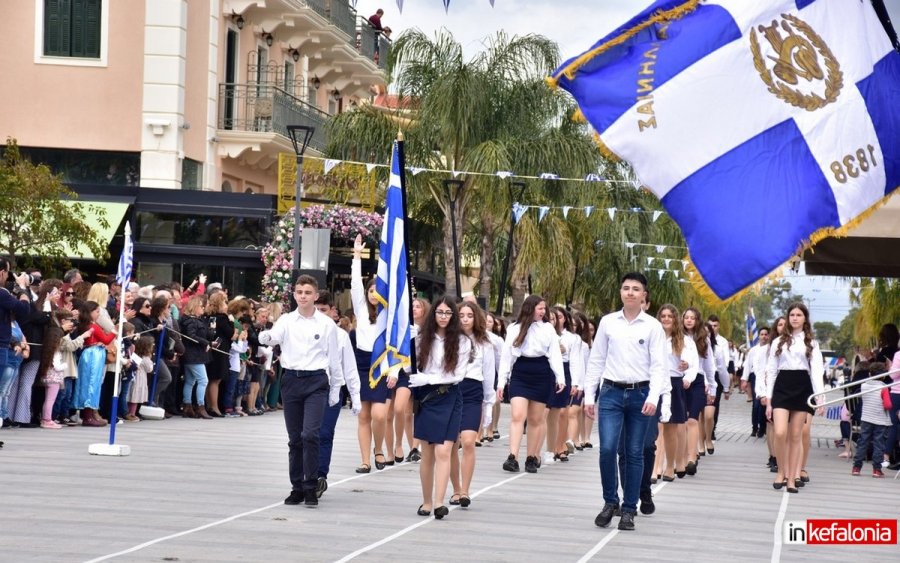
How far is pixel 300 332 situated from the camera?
1287 cm

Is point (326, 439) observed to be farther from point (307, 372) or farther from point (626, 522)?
point (626, 522)

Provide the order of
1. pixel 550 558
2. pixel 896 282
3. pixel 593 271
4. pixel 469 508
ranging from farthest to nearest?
pixel 593 271
pixel 896 282
pixel 469 508
pixel 550 558

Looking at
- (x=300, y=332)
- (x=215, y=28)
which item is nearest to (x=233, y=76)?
(x=215, y=28)

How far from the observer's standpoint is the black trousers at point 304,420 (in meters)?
12.7

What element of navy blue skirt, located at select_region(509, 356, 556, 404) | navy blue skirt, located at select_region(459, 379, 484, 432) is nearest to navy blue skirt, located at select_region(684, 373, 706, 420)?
navy blue skirt, located at select_region(509, 356, 556, 404)

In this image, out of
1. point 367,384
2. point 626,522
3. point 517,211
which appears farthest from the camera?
point 517,211

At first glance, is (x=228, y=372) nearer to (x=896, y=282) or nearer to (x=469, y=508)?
(x=469, y=508)

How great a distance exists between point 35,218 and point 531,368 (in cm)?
1271

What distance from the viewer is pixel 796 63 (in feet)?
24.1

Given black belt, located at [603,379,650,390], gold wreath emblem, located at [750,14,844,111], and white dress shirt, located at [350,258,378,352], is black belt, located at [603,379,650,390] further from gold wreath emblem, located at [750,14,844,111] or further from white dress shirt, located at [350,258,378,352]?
gold wreath emblem, located at [750,14,844,111]

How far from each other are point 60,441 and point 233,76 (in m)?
20.3

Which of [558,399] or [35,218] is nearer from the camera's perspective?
[558,399]

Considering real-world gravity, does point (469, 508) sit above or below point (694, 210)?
below

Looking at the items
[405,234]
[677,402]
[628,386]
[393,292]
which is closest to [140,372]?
[677,402]
